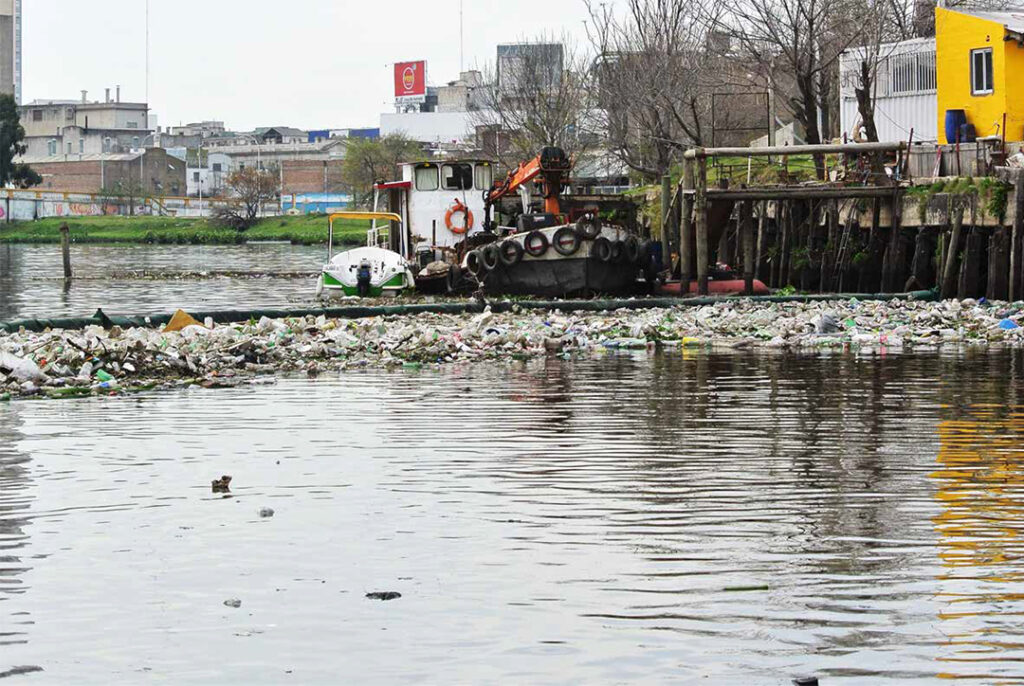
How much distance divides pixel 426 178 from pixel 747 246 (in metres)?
10.0

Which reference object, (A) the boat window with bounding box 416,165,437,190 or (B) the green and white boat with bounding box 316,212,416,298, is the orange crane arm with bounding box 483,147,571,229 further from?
(B) the green and white boat with bounding box 316,212,416,298

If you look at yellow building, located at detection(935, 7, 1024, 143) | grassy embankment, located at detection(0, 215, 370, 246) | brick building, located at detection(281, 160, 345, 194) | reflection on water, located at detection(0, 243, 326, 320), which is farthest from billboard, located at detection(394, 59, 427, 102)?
yellow building, located at detection(935, 7, 1024, 143)

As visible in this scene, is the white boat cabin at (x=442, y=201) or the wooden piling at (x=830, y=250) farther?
the white boat cabin at (x=442, y=201)

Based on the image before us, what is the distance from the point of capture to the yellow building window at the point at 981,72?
35.1m

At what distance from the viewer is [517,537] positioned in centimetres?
878

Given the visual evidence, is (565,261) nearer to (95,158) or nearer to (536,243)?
(536,243)

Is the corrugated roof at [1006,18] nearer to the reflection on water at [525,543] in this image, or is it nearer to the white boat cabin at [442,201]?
the white boat cabin at [442,201]

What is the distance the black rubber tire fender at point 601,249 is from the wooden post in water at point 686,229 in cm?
160

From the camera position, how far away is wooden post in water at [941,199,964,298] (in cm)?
2883

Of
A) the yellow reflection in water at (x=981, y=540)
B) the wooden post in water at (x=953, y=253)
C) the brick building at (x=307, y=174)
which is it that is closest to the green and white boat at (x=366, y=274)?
the wooden post in water at (x=953, y=253)

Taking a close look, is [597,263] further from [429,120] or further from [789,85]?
[429,120]

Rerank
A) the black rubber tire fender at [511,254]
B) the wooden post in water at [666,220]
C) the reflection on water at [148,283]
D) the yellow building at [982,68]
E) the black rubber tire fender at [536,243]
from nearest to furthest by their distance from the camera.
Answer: the yellow building at [982,68], the black rubber tire fender at [536,243], the black rubber tire fender at [511,254], the wooden post in water at [666,220], the reflection on water at [148,283]

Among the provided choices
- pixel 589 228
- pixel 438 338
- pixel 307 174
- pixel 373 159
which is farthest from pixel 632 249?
pixel 307 174

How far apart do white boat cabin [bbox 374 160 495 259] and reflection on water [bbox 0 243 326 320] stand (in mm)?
3351
